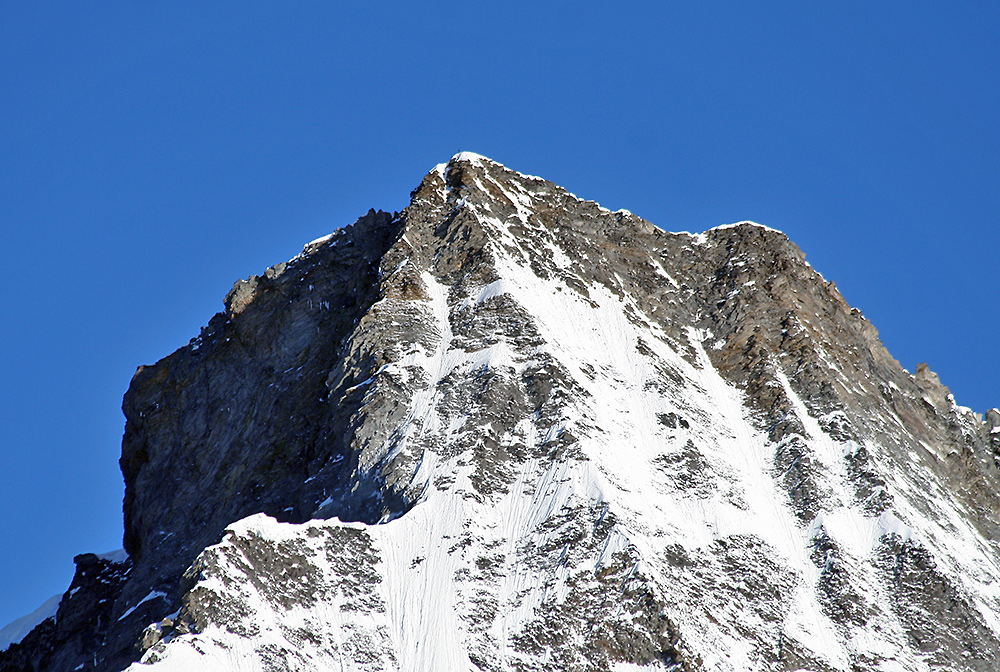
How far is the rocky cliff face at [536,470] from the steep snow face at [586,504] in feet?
0.72

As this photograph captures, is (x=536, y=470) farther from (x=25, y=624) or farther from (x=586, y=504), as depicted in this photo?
(x=25, y=624)

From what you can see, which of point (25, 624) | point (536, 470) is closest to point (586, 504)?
point (536, 470)

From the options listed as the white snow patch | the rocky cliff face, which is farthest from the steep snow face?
the white snow patch

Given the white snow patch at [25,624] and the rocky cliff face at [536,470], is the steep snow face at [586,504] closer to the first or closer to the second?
the rocky cliff face at [536,470]

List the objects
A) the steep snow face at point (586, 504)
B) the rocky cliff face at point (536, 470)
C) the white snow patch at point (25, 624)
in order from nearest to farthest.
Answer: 1. the steep snow face at point (586, 504)
2. the rocky cliff face at point (536, 470)
3. the white snow patch at point (25, 624)

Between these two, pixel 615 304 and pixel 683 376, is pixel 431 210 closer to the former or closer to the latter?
pixel 615 304

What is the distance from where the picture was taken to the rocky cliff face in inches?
3578

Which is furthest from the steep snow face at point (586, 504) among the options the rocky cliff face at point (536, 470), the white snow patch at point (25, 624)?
the white snow patch at point (25, 624)

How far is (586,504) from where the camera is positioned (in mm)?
96812

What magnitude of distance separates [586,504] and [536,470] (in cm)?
517

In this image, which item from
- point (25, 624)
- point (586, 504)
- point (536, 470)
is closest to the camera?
point (586, 504)

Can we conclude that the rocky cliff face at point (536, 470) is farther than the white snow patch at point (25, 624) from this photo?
No

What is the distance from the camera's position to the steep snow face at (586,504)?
89625mm

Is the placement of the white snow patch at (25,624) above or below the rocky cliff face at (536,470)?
above
